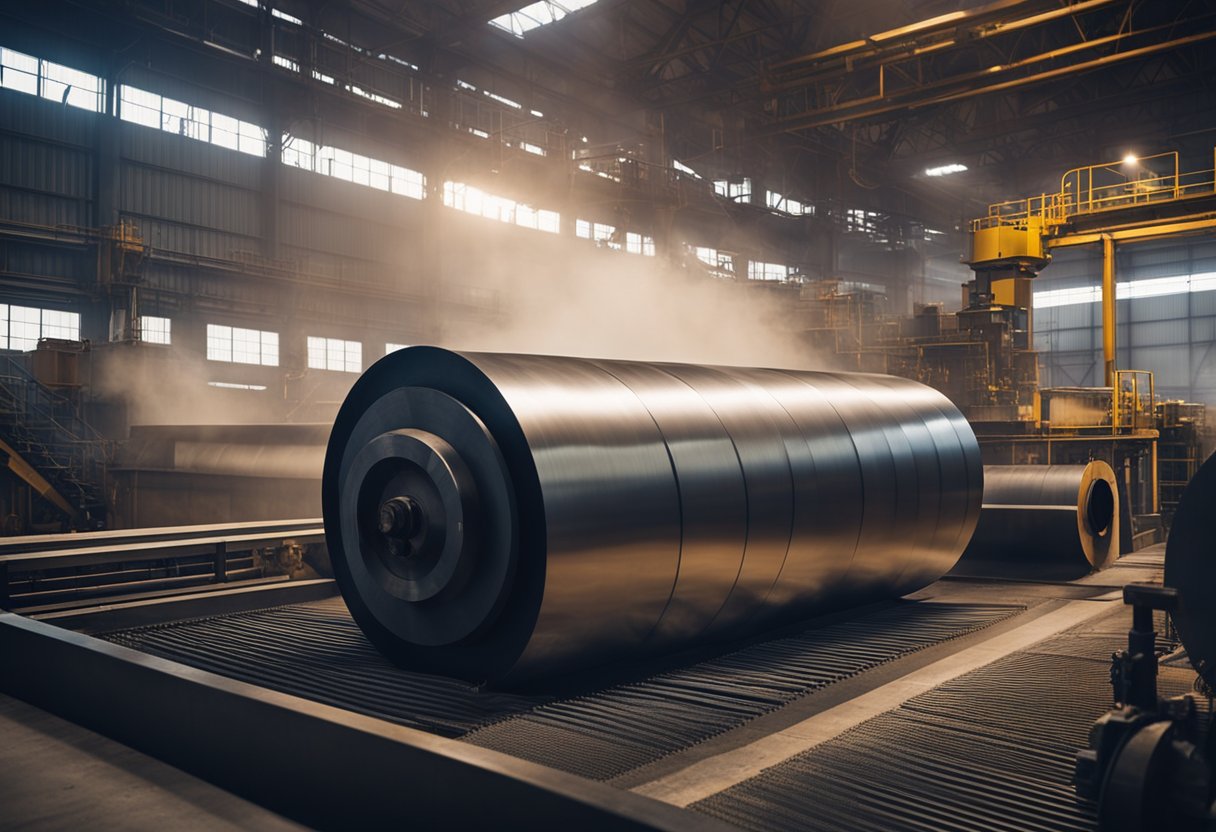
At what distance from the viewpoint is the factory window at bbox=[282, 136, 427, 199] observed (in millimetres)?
22484

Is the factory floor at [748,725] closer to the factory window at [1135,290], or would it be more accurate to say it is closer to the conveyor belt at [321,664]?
the conveyor belt at [321,664]

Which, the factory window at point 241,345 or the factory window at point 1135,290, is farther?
the factory window at point 1135,290

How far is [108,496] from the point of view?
1677 cm

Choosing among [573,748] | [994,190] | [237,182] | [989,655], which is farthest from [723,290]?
[573,748]

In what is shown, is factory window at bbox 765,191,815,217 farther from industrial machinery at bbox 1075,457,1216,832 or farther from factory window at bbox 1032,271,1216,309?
industrial machinery at bbox 1075,457,1216,832

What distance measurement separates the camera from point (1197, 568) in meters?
3.69

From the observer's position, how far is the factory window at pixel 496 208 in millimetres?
25328

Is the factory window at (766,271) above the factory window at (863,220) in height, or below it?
below

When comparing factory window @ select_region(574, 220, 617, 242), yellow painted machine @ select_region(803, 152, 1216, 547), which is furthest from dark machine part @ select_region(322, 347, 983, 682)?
factory window @ select_region(574, 220, 617, 242)

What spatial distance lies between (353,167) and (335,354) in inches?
187

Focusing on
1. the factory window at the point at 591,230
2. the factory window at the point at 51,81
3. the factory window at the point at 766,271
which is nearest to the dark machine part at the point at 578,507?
the factory window at the point at 51,81

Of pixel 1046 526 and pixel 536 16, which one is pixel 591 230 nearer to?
pixel 536 16

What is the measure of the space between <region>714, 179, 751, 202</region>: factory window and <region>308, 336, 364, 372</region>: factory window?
13.0 m

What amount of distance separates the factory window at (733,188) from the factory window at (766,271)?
2210 millimetres
